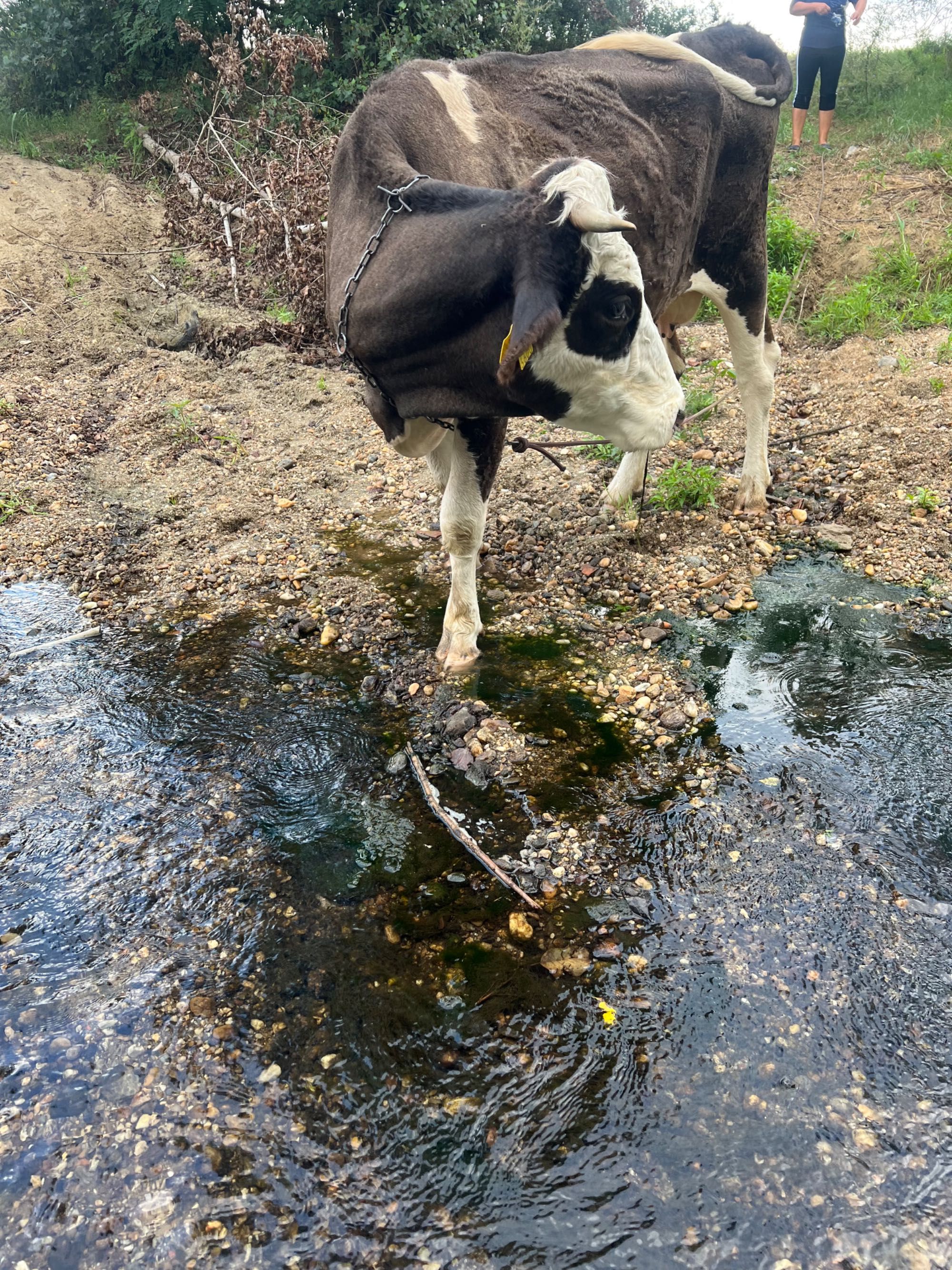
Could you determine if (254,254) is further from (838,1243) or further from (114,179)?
(838,1243)

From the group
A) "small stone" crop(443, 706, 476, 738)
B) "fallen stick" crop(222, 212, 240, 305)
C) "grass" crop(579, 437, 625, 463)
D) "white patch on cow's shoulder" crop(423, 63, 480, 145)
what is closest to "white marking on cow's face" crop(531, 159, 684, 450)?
"white patch on cow's shoulder" crop(423, 63, 480, 145)

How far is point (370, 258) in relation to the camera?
11.1ft

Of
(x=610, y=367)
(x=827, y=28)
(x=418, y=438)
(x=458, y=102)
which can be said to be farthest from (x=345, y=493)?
(x=827, y=28)

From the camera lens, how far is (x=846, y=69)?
12.6m

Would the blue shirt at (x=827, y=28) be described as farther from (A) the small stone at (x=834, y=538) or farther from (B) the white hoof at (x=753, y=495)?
(A) the small stone at (x=834, y=538)

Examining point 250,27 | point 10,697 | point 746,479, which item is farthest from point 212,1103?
point 250,27

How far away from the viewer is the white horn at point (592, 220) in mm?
2799

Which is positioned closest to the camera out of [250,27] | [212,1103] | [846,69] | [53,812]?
[212,1103]

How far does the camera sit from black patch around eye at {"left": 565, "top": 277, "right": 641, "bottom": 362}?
3098mm

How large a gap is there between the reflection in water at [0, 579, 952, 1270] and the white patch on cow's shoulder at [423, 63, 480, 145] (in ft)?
8.86

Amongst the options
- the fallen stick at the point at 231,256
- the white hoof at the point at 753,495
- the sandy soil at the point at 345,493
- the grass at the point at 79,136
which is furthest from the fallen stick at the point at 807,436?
the grass at the point at 79,136

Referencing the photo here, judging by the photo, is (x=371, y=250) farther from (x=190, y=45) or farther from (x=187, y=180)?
(x=190, y=45)

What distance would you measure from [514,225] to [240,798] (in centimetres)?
Result: 238

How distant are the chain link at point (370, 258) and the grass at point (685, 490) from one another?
2.46 meters
